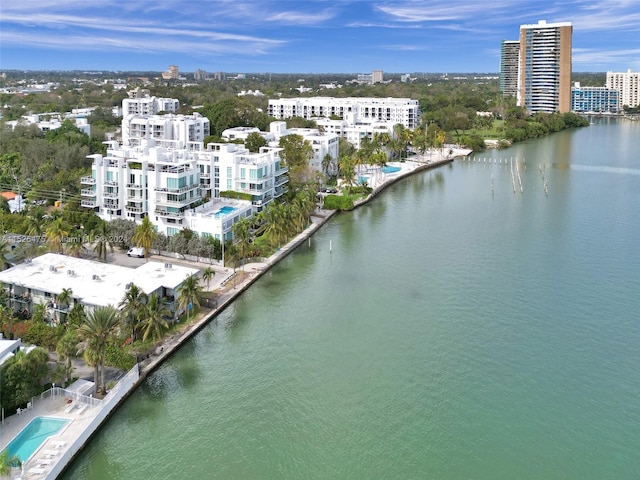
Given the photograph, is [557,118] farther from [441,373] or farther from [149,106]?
[441,373]

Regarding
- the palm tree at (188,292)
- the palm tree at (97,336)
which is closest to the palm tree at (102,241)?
the palm tree at (188,292)

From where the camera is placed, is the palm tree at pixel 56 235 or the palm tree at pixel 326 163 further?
the palm tree at pixel 326 163

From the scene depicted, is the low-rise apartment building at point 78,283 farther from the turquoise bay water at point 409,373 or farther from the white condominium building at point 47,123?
the white condominium building at point 47,123

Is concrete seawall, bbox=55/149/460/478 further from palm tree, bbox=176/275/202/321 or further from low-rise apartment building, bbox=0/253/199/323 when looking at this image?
low-rise apartment building, bbox=0/253/199/323

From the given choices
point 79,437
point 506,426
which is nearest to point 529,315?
point 506,426

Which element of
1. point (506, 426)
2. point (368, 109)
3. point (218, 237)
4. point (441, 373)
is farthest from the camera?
point (368, 109)

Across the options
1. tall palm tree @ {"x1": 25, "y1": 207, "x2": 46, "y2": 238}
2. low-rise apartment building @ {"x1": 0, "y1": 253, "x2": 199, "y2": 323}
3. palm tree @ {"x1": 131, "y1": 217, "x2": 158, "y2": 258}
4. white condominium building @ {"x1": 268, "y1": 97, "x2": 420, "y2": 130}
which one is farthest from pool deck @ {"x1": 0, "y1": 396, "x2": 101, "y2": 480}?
white condominium building @ {"x1": 268, "y1": 97, "x2": 420, "y2": 130}

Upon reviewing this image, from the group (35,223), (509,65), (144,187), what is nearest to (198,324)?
(144,187)
